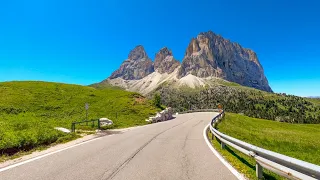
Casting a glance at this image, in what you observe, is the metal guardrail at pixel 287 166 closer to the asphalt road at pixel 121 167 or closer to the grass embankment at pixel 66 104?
the asphalt road at pixel 121 167

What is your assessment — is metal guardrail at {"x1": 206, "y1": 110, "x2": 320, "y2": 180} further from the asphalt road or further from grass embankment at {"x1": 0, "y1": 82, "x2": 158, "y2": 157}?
grass embankment at {"x1": 0, "y1": 82, "x2": 158, "y2": 157}

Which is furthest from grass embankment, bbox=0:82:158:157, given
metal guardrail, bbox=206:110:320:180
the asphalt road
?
metal guardrail, bbox=206:110:320:180

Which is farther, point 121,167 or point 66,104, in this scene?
point 66,104

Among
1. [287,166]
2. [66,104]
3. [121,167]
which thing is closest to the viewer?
[287,166]

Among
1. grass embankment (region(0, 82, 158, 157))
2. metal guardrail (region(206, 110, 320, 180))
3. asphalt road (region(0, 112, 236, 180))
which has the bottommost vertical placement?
asphalt road (region(0, 112, 236, 180))

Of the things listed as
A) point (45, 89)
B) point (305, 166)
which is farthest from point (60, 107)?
point (305, 166)

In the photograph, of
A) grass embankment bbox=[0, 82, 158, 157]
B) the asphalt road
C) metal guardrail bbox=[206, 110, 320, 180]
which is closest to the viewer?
metal guardrail bbox=[206, 110, 320, 180]

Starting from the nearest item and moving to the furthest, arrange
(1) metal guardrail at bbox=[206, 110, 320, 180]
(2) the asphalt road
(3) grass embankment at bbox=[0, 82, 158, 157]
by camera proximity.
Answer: (1) metal guardrail at bbox=[206, 110, 320, 180] < (2) the asphalt road < (3) grass embankment at bbox=[0, 82, 158, 157]

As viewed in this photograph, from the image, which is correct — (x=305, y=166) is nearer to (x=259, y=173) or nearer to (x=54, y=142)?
(x=259, y=173)

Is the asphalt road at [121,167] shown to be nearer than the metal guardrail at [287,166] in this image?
No

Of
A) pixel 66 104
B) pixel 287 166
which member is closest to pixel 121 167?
pixel 287 166

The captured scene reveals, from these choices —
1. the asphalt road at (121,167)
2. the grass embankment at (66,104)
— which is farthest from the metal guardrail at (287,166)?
the grass embankment at (66,104)

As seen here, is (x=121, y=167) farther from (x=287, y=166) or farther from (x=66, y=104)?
(x=66, y=104)

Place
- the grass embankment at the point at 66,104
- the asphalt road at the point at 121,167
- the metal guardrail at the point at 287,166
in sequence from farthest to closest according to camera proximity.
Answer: the grass embankment at the point at 66,104
the asphalt road at the point at 121,167
the metal guardrail at the point at 287,166
